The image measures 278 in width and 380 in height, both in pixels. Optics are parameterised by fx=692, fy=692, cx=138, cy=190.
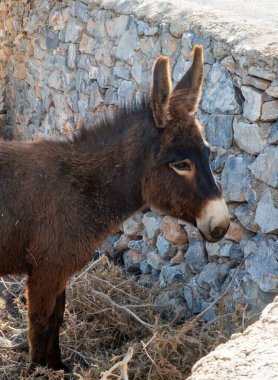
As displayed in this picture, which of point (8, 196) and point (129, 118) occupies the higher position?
point (129, 118)

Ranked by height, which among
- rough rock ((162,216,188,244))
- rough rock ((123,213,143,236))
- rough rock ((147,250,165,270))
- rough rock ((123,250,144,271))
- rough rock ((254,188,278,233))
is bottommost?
rough rock ((123,250,144,271))

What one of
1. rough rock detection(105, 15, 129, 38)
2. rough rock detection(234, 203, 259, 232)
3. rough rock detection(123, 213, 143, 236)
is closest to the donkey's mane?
rough rock detection(234, 203, 259, 232)

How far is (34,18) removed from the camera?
Result: 8.46 metres

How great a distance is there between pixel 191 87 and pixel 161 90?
1.19ft

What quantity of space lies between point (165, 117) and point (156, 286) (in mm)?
1768

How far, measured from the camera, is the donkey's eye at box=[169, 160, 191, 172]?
408 cm

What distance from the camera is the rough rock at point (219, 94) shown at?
15.9 feet

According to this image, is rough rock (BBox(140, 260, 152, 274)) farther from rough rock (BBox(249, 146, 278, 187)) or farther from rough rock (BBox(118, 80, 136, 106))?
rough rock (BBox(249, 146, 278, 187))

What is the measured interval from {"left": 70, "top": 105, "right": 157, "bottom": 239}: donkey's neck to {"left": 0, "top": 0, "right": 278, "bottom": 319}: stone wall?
675 mm

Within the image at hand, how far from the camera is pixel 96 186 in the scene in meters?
4.23

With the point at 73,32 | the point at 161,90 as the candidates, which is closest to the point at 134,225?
the point at 161,90

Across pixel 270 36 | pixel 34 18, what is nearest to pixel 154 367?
pixel 270 36

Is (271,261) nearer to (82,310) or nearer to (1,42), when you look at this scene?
(82,310)

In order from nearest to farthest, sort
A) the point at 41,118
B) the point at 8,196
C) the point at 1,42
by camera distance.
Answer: the point at 8,196
the point at 41,118
the point at 1,42
